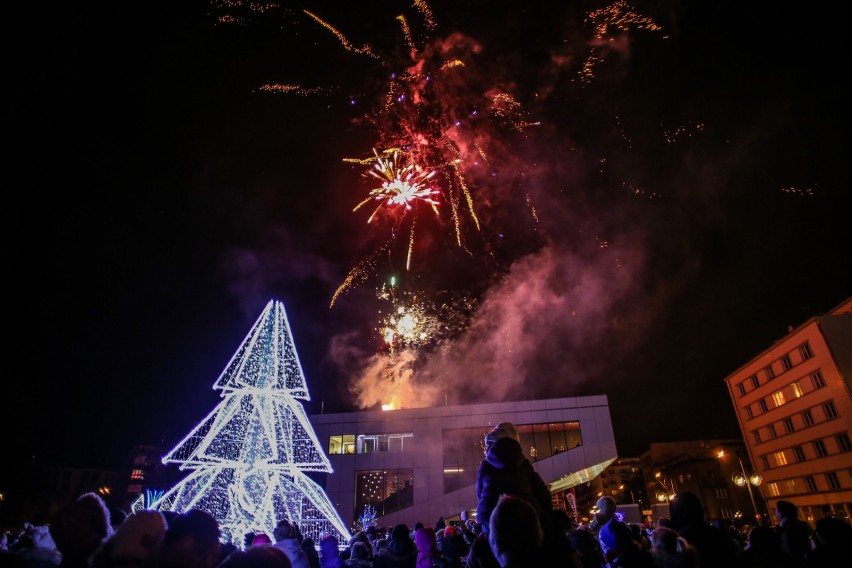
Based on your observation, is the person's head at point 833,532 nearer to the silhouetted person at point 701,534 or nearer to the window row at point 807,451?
the silhouetted person at point 701,534

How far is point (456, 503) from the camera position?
29141mm

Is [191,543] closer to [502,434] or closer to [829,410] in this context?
[502,434]

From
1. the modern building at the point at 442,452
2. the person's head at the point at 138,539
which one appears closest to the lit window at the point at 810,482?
the modern building at the point at 442,452

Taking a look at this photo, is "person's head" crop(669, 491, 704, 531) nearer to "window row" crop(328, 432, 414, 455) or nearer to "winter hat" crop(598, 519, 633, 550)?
"winter hat" crop(598, 519, 633, 550)

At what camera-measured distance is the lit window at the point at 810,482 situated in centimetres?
3634

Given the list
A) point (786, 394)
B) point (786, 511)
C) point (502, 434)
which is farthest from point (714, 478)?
point (502, 434)

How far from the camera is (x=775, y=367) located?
4275 centimetres

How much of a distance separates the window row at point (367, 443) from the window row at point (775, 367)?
3473cm

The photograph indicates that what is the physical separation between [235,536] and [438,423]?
19411 millimetres

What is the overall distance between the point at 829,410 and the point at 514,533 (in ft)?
152

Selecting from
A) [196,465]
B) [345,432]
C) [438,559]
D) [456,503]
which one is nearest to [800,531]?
[438,559]

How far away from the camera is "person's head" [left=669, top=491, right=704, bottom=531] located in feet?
13.9

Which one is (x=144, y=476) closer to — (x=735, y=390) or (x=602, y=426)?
(x=602, y=426)

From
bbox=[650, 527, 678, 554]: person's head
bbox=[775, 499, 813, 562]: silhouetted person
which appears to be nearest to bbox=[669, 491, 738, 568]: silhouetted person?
bbox=[650, 527, 678, 554]: person's head
